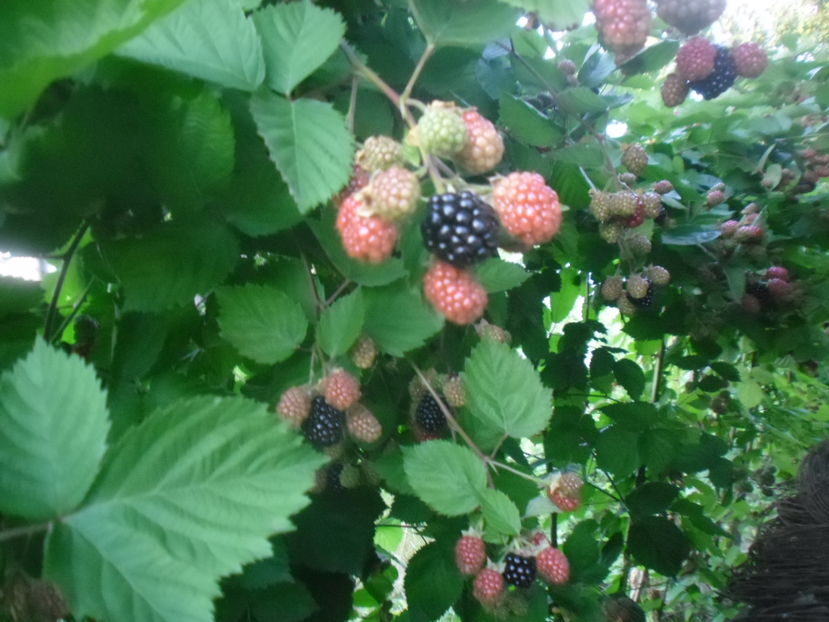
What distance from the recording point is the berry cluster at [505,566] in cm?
73

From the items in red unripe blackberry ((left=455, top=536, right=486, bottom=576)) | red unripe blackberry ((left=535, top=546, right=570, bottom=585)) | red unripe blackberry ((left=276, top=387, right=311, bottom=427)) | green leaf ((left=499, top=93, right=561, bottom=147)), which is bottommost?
red unripe blackberry ((left=535, top=546, right=570, bottom=585))

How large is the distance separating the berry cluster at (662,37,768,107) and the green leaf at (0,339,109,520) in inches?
27.3

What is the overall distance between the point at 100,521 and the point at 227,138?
298 mm

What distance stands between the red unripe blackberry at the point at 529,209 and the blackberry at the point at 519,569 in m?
0.44

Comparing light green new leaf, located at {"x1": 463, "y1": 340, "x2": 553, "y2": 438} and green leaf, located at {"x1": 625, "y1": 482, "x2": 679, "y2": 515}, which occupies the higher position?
light green new leaf, located at {"x1": 463, "y1": 340, "x2": 553, "y2": 438}

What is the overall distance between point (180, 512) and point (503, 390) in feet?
1.16

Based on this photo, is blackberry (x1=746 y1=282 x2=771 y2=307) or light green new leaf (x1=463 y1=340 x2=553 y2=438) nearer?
light green new leaf (x1=463 y1=340 x2=553 y2=438)

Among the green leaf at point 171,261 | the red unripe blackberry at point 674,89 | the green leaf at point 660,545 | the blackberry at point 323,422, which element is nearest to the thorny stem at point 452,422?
the blackberry at point 323,422

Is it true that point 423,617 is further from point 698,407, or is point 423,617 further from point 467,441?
point 698,407

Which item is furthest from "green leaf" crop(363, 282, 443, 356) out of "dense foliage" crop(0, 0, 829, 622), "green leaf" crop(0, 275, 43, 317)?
"green leaf" crop(0, 275, 43, 317)

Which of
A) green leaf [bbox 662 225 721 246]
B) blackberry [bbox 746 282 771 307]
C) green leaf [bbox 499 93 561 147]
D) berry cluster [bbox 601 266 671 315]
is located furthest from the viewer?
blackberry [bbox 746 282 771 307]

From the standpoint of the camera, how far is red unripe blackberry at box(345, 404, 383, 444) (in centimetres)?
68

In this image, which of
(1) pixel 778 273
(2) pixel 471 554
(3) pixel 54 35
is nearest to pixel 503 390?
(2) pixel 471 554

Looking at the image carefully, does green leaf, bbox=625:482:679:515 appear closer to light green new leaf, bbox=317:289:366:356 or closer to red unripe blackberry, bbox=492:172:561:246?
light green new leaf, bbox=317:289:366:356
